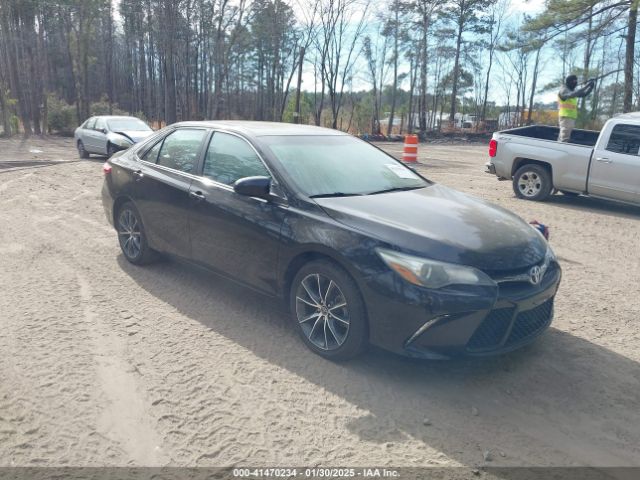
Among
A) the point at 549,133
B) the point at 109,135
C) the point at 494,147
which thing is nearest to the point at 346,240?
the point at 494,147

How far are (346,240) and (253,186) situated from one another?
0.90 metres

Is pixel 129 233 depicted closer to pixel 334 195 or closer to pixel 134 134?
pixel 334 195

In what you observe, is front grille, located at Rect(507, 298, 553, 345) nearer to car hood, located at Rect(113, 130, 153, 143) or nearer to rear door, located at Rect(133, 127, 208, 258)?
rear door, located at Rect(133, 127, 208, 258)

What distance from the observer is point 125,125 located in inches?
691

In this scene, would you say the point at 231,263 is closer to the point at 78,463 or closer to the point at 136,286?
the point at 136,286

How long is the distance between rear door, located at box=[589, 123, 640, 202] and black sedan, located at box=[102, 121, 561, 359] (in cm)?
619

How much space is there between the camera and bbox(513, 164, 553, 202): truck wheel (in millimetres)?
10250

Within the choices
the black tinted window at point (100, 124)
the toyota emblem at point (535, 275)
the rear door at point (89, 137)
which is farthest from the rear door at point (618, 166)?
the rear door at point (89, 137)

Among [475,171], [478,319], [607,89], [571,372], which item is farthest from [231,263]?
[607,89]

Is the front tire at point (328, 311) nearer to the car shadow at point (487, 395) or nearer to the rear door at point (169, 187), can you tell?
the car shadow at point (487, 395)

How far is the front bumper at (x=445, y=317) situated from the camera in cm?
317

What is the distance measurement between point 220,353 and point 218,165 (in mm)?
1753

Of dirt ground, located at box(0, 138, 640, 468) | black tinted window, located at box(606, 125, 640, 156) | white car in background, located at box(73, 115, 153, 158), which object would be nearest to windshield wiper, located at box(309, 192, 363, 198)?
dirt ground, located at box(0, 138, 640, 468)

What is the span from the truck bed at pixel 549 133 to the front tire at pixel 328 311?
8.68 meters
